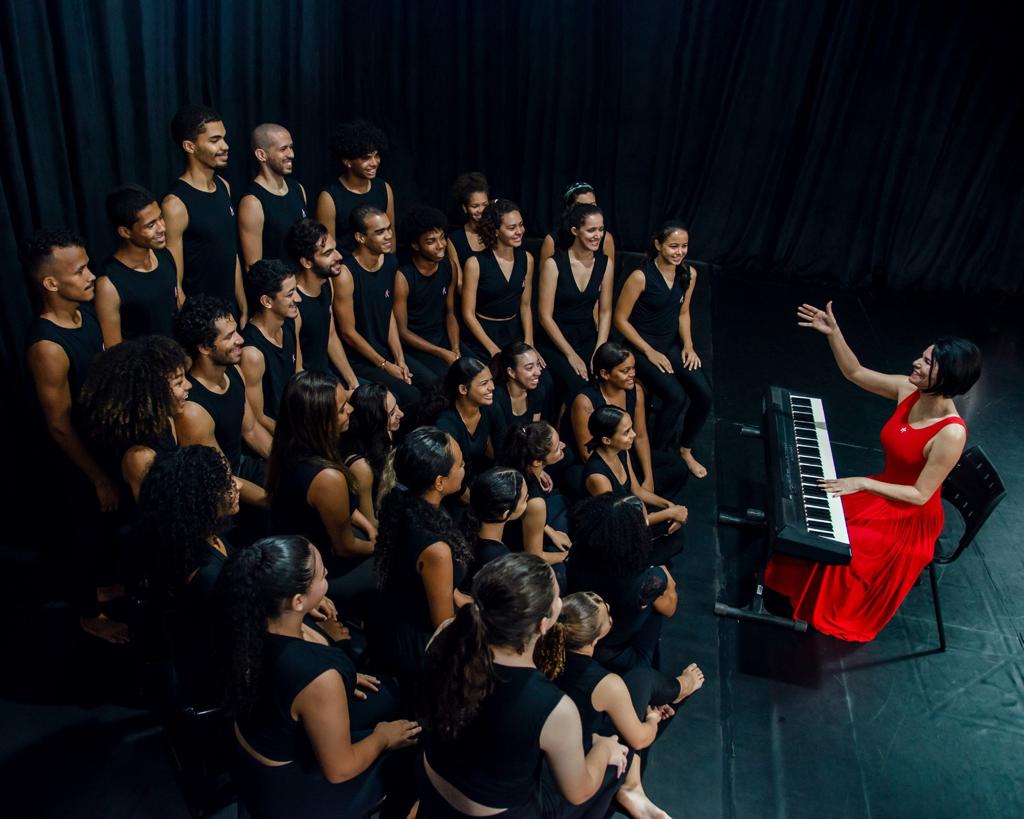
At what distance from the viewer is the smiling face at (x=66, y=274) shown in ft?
9.68

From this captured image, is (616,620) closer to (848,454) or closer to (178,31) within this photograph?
(848,454)

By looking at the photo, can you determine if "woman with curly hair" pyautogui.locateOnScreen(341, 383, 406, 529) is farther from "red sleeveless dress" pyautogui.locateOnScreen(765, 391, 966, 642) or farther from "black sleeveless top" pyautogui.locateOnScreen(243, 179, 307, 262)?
"red sleeveless dress" pyautogui.locateOnScreen(765, 391, 966, 642)

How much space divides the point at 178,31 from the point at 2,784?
365 cm

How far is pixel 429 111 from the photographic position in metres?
6.96

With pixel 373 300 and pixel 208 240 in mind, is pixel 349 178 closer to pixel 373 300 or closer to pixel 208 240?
pixel 373 300

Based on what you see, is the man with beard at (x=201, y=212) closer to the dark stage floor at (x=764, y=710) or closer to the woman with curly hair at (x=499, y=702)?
the dark stage floor at (x=764, y=710)

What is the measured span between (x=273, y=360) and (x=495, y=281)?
52.5 inches

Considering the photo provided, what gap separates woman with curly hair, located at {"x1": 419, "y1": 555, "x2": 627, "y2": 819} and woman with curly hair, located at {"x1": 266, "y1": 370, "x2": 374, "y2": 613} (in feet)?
3.11

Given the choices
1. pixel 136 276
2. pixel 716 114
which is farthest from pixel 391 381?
pixel 716 114

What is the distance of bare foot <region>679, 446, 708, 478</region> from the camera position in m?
4.44

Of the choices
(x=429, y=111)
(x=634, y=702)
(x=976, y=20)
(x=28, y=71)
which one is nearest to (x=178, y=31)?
(x=28, y=71)

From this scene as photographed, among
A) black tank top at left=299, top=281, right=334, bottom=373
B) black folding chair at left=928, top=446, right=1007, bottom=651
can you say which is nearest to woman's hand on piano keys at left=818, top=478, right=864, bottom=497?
black folding chair at left=928, top=446, right=1007, bottom=651

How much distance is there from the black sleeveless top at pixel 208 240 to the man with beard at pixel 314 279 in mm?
329

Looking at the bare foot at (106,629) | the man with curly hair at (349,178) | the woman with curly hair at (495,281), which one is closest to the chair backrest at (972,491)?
Result: the woman with curly hair at (495,281)
